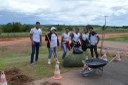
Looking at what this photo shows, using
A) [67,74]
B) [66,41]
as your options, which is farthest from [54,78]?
[66,41]

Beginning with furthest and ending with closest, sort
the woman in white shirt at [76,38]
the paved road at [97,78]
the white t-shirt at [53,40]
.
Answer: the woman in white shirt at [76,38] < the white t-shirt at [53,40] < the paved road at [97,78]

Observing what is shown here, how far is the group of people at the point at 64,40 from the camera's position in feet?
44.2

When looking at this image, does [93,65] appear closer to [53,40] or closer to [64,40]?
[53,40]

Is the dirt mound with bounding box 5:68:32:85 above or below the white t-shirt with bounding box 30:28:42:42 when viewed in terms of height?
below

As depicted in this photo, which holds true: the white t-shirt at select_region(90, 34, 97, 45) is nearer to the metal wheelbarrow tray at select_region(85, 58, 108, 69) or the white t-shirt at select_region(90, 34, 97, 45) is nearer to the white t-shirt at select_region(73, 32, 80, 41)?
the white t-shirt at select_region(73, 32, 80, 41)

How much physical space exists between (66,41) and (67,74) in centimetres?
314

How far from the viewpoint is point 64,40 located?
Answer: 47.9ft

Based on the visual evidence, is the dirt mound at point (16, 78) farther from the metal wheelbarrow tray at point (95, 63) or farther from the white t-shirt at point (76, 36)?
the white t-shirt at point (76, 36)

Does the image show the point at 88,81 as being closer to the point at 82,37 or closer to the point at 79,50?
the point at 79,50

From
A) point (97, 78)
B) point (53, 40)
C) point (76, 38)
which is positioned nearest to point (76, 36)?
point (76, 38)

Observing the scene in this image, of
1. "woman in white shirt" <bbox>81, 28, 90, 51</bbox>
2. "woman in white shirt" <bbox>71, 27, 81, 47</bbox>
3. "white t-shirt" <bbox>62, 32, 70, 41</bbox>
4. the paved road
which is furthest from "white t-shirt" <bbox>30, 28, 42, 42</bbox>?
"woman in white shirt" <bbox>81, 28, 90, 51</bbox>

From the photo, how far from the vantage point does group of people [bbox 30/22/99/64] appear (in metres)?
13.5

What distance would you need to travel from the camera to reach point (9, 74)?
11383 mm

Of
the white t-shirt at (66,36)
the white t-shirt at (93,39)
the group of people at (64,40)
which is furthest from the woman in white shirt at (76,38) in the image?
the white t-shirt at (93,39)
